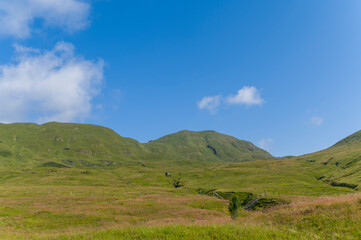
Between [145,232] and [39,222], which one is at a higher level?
[145,232]

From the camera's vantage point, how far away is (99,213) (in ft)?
122

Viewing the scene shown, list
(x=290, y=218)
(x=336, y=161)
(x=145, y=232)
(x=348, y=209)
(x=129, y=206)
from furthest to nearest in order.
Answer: (x=336, y=161)
(x=129, y=206)
(x=290, y=218)
(x=348, y=209)
(x=145, y=232)

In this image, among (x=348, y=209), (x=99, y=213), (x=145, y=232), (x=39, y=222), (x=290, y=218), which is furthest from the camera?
(x=99, y=213)

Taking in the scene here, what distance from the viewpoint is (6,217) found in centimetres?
3422

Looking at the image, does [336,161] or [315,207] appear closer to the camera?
[315,207]

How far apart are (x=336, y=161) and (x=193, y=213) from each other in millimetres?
177057

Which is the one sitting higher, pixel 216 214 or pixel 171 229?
pixel 171 229

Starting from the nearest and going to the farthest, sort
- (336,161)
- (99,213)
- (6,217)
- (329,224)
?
(329,224), (6,217), (99,213), (336,161)

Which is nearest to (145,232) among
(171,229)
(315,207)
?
(171,229)

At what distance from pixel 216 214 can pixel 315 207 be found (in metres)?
22.0

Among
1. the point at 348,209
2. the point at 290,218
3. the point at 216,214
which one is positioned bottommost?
the point at 216,214

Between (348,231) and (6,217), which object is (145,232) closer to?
(348,231)

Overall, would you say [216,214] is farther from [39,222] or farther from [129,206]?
[39,222]

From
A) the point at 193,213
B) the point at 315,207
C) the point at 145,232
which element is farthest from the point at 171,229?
the point at 193,213
